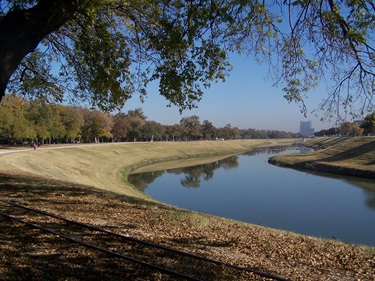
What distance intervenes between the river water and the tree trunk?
52.7ft

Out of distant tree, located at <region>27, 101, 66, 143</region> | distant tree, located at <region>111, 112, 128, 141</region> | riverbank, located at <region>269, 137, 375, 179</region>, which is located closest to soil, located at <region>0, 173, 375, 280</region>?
riverbank, located at <region>269, 137, 375, 179</region>

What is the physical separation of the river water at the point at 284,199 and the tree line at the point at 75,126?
28.8 feet

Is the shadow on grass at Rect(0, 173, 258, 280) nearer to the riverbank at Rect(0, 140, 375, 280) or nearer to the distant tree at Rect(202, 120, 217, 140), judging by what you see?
the riverbank at Rect(0, 140, 375, 280)

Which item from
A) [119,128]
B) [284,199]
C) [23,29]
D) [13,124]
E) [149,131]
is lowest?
[284,199]

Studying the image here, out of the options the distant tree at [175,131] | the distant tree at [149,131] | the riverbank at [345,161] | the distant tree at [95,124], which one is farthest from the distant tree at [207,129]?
the riverbank at [345,161]

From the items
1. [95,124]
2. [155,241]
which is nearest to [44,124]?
[95,124]

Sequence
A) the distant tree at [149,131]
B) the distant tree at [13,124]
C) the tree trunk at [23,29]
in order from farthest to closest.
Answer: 1. the distant tree at [149,131]
2. the distant tree at [13,124]
3. the tree trunk at [23,29]

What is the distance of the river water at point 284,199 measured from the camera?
2214 cm

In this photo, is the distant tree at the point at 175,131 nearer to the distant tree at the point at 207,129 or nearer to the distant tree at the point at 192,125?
the distant tree at the point at 192,125

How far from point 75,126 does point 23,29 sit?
219ft

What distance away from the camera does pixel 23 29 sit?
6.92m

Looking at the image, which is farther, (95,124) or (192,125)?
(192,125)

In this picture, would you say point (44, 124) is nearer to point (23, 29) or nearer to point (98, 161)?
point (98, 161)

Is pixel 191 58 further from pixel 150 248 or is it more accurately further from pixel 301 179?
pixel 301 179
